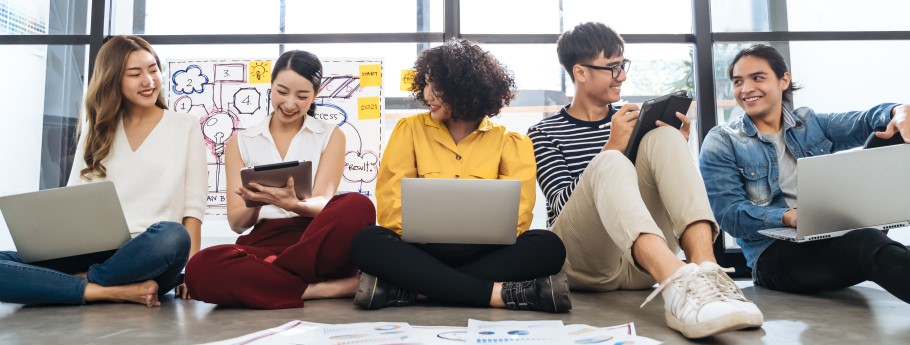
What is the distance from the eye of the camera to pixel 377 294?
160 cm

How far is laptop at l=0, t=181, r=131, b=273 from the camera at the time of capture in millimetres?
1606

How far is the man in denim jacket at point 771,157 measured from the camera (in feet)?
5.77

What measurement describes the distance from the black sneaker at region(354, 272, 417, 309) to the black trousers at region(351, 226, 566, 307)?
2 cm

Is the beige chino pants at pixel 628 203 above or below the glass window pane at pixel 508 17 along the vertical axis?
below

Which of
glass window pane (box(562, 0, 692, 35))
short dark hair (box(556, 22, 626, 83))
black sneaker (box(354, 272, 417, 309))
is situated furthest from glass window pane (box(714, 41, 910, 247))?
black sneaker (box(354, 272, 417, 309))

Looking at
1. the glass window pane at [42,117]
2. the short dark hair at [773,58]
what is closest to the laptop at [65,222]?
the glass window pane at [42,117]

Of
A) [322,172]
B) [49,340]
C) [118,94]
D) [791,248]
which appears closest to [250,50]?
[118,94]

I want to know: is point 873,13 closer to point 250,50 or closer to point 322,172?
point 322,172

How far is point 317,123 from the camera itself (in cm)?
210

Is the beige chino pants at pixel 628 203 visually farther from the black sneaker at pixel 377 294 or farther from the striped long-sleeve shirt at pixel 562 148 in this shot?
the black sneaker at pixel 377 294

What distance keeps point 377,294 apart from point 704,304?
788 mm

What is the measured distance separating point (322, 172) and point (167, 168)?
0.47m

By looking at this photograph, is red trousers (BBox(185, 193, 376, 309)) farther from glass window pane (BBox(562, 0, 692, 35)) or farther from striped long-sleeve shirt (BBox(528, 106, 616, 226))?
glass window pane (BBox(562, 0, 692, 35))

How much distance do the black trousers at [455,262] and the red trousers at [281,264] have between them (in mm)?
113
